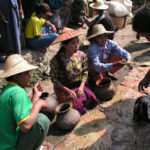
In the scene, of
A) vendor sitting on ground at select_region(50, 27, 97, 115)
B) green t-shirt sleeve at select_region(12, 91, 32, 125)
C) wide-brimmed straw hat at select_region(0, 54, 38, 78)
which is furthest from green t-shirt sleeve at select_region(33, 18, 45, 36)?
green t-shirt sleeve at select_region(12, 91, 32, 125)

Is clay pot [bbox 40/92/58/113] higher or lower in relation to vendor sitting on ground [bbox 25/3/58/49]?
lower

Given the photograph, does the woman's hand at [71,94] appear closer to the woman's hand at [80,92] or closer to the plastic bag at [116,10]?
the woman's hand at [80,92]

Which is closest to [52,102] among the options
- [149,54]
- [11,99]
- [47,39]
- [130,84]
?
[11,99]

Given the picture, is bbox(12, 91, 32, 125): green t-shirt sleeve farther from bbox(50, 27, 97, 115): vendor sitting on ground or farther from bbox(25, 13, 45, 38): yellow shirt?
bbox(25, 13, 45, 38): yellow shirt

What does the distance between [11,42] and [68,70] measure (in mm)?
2058

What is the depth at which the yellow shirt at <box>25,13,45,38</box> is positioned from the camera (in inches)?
204

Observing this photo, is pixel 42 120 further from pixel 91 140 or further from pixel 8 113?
pixel 91 140

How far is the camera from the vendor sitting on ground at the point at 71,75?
10.5 ft

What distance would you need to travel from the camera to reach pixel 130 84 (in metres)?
4.11

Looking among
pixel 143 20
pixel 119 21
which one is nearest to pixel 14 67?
pixel 143 20

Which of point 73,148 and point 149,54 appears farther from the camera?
point 149,54

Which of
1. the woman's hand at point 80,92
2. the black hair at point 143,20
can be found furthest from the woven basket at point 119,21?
the black hair at point 143,20

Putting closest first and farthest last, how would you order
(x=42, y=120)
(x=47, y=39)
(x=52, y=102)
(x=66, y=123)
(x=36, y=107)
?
(x=36, y=107)
(x=42, y=120)
(x=66, y=123)
(x=52, y=102)
(x=47, y=39)

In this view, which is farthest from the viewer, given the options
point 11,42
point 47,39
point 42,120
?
point 47,39
